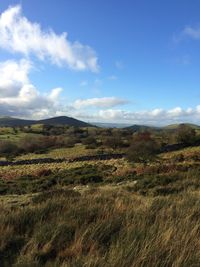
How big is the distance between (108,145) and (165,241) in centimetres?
7793

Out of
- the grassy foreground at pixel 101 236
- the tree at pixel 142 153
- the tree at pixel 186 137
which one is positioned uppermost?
the grassy foreground at pixel 101 236

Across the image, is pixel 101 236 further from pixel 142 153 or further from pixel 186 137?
pixel 186 137

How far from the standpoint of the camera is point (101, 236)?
6.07 meters

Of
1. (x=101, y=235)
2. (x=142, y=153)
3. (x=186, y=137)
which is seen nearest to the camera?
(x=101, y=235)

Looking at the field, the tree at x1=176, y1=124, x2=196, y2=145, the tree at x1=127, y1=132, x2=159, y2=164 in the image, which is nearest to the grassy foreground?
the field

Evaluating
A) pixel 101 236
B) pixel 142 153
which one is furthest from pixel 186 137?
pixel 101 236

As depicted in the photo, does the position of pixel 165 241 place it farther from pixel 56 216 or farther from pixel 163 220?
pixel 56 216

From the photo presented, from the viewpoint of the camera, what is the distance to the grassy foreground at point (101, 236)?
4.96 m

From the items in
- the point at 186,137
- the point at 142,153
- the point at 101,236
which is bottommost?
the point at 142,153

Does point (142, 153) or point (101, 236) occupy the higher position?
point (101, 236)

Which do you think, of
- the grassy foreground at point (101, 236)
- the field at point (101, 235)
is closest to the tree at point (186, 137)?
the field at point (101, 235)

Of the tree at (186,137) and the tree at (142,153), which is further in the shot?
the tree at (186,137)

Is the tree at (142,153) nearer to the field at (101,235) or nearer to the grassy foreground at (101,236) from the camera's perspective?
the field at (101,235)

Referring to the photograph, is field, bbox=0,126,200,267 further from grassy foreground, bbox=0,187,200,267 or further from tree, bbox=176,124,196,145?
tree, bbox=176,124,196,145
